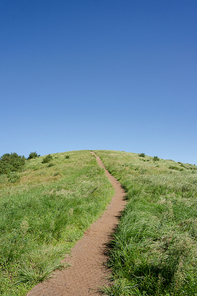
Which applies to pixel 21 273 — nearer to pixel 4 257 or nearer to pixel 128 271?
pixel 4 257

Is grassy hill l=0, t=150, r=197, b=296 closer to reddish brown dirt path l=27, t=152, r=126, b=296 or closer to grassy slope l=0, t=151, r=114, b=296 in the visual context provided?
grassy slope l=0, t=151, r=114, b=296

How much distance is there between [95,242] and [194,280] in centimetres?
284

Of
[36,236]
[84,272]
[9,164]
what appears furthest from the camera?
[9,164]

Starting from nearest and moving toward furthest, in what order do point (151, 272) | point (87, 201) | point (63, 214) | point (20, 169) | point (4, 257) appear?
point (151, 272)
point (4, 257)
point (63, 214)
point (87, 201)
point (20, 169)

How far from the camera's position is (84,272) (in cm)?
383

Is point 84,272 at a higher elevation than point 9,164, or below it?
below

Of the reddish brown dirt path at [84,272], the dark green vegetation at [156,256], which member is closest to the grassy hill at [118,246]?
the dark green vegetation at [156,256]

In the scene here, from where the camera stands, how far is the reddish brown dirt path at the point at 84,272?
3338 millimetres

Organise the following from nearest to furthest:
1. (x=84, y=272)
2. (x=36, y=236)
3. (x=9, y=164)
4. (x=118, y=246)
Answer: (x=84, y=272), (x=118, y=246), (x=36, y=236), (x=9, y=164)

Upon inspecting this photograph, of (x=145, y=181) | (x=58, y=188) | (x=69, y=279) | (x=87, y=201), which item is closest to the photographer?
(x=69, y=279)

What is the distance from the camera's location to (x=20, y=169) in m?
31.9

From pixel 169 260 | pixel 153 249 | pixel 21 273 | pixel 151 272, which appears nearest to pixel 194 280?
pixel 169 260

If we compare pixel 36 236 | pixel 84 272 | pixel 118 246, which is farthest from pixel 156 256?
pixel 36 236

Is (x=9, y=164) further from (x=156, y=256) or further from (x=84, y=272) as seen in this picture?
(x=156, y=256)
